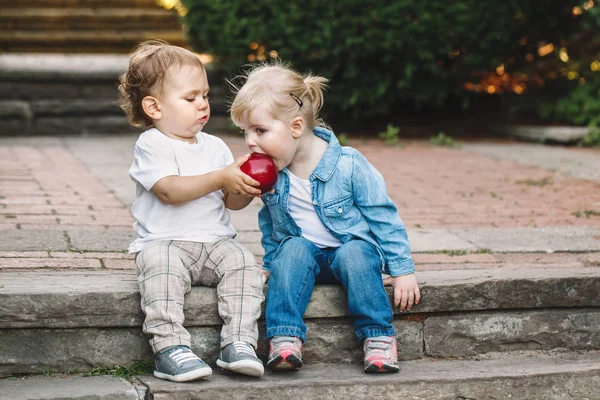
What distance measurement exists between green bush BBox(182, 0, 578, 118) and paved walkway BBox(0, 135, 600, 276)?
1.90ft

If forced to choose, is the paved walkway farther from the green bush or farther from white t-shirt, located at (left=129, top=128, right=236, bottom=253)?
the green bush

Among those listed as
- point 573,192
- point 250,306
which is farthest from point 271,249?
point 573,192

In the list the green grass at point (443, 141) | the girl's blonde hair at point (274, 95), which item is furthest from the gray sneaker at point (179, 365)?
the green grass at point (443, 141)

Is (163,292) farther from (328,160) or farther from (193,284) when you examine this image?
(328,160)

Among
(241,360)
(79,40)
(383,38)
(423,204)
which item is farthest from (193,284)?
(79,40)

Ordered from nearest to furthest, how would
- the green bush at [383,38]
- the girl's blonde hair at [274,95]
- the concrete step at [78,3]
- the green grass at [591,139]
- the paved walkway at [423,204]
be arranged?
the girl's blonde hair at [274,95] < the paved walkway at [423,204] < the green bush at [383,38] < the green grass at [591,139] < the concrete step at [78,3]

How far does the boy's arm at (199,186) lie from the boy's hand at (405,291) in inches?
22.0

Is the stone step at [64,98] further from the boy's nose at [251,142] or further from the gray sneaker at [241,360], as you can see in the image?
the gray sneaker at [241,360]

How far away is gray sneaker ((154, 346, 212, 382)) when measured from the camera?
272 cm

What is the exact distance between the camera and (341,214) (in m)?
3.10

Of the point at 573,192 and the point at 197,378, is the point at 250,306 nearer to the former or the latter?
the point at 197,378

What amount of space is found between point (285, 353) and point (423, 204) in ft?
7.67

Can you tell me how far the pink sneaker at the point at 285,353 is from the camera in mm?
2820

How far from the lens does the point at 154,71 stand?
10.2 ft
